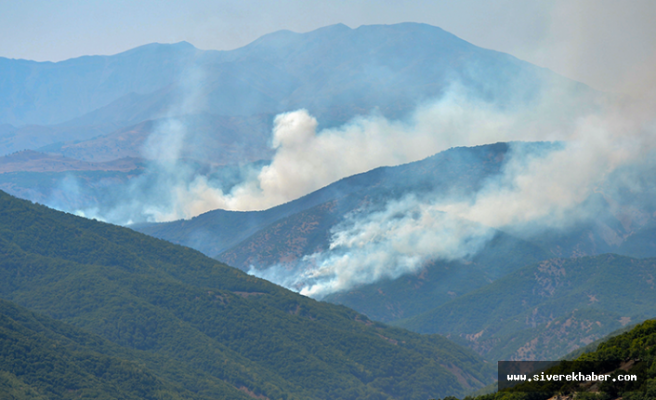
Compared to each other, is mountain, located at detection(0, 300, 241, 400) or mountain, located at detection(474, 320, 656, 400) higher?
mountain, located at detection(0, 300, 241, 400)

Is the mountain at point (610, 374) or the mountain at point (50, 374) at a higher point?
the mountain at point (50, 374)

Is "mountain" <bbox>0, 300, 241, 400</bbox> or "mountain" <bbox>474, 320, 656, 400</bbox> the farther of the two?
"mountain" <bbox>0, 300, 241, 400</bbox>

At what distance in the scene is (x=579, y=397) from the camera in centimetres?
6781

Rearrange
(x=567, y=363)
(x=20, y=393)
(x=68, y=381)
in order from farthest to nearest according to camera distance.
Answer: (x=68, y=381) < (x=20, y=393) < (x=567, y=363)

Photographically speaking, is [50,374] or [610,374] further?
[50,374]

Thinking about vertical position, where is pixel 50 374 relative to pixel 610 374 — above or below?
above

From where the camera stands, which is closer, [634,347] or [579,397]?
[579,397]

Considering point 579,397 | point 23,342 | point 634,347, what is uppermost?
point 23,342

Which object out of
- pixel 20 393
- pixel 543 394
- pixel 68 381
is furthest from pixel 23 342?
pixel 543 394

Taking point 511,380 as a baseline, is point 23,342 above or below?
above

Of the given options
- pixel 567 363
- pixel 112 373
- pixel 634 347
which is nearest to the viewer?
pixel 634 347

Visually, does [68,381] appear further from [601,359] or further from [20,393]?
[601,359]

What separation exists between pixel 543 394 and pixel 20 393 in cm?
12483

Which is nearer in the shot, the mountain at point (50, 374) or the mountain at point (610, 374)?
the mountain at point (610, 374)
